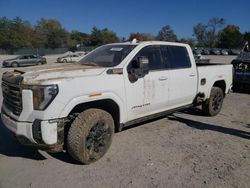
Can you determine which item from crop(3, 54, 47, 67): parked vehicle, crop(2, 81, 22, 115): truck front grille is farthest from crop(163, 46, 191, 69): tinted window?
crop(3, 54, 47, 67): parked vehicle

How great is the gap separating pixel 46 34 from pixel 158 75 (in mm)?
91241

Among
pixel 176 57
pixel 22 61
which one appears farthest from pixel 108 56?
pixel 22 61

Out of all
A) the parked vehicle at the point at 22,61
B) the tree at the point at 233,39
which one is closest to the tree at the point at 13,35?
the parked vehicle at the point at 22,61

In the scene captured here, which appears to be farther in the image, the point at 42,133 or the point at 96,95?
the point at 96,95

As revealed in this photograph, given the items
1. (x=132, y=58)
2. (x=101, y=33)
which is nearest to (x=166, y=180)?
(x=132, y=58)

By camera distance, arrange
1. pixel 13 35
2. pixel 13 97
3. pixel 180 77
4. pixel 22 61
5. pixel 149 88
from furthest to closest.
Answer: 1. pixel 13 35
2. pixel 22 61
3. pixel 180 77
4. pixel 149 88
5. pixel 13 97

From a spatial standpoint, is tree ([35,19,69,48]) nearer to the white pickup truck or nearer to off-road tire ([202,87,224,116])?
off-road tire ([202,87,224,116])

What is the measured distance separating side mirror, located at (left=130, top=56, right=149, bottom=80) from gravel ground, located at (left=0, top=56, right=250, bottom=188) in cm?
133

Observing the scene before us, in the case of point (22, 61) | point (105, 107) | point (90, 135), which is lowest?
point (90, 135)

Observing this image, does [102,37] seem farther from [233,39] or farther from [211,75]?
[211,75]

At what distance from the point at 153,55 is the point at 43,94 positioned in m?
2.45

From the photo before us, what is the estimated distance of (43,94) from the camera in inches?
134

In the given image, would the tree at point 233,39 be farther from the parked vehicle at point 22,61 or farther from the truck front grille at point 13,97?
the truck front grille at point 13,97

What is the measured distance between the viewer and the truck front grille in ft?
11.9
